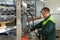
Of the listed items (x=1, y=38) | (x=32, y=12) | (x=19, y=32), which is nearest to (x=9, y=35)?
(x=1, y=38)

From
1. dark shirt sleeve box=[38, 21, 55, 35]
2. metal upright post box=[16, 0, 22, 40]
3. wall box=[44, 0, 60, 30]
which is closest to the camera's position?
metal upright post box=[16, 0, 22, 40]

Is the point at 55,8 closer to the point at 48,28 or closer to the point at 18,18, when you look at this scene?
the point at 48,28

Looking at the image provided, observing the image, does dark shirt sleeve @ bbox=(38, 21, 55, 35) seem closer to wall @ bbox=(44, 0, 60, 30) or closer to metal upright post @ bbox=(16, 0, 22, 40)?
metal upright post @ bbox=(16, 0, 22, 40)

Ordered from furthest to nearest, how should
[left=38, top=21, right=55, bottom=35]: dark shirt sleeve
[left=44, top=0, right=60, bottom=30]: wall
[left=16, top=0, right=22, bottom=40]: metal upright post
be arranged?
[left=44, top=0, right=60, bottom=30]: wall
[left=38, top=21, right=55, bottom=35]: dark shirt sleeve
[left=16, top=0, right=22, bottom=40]: metal upright post

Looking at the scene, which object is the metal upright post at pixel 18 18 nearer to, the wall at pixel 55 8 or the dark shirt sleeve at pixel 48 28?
the dark shirt sleeve at pixel 48 28

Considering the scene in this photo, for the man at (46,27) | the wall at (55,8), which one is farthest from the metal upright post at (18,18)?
the wall at (55,8)

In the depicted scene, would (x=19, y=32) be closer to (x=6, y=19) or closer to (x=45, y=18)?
(x=6, y=19)

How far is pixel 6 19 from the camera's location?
84.7 inches

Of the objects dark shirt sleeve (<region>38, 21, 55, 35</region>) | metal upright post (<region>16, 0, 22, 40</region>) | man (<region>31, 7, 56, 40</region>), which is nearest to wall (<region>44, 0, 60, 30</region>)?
man (<region>31, 7, 56, 40</region>)

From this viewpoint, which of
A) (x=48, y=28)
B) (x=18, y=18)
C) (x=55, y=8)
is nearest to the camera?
(x=18, y=18)

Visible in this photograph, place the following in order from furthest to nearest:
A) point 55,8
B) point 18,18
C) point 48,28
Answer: point 55,8, point 48,28, point 18,18

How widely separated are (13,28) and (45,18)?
40.6 inches

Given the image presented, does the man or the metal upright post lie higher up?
the metal upright post

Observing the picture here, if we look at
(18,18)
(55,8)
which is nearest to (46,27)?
(18,18)
